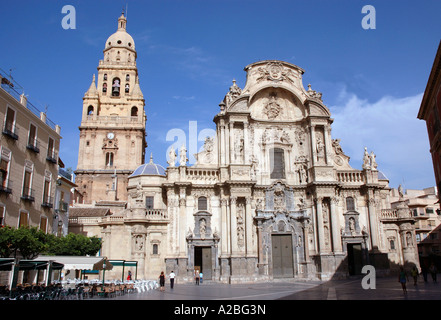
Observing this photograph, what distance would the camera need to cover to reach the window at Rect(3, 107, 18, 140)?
2320 cm

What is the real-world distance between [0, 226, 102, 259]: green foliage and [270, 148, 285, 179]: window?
16247 millimetres

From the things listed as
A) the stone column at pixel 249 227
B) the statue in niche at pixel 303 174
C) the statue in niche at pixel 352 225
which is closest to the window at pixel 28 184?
the stone column at pixel 249 227

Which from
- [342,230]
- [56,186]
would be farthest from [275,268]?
[56,186]

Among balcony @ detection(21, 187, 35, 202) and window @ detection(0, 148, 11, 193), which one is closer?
window @ detection(0, 148, 11, 193)

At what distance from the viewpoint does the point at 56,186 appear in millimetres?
31016

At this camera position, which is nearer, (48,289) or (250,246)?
(48,289)

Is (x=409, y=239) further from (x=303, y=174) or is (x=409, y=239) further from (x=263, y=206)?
(x=263, y=206)

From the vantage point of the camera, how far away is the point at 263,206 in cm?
3444

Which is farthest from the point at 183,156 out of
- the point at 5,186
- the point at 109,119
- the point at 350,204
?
the point at 109,119

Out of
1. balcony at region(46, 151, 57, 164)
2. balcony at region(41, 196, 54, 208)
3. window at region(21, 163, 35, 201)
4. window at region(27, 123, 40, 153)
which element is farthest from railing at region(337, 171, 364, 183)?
window at region(21, 163, 35, 201)

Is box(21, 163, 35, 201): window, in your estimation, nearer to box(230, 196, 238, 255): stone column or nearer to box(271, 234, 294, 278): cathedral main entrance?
box(230, 196, 238, 255): stone column

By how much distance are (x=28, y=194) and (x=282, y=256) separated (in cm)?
2029
